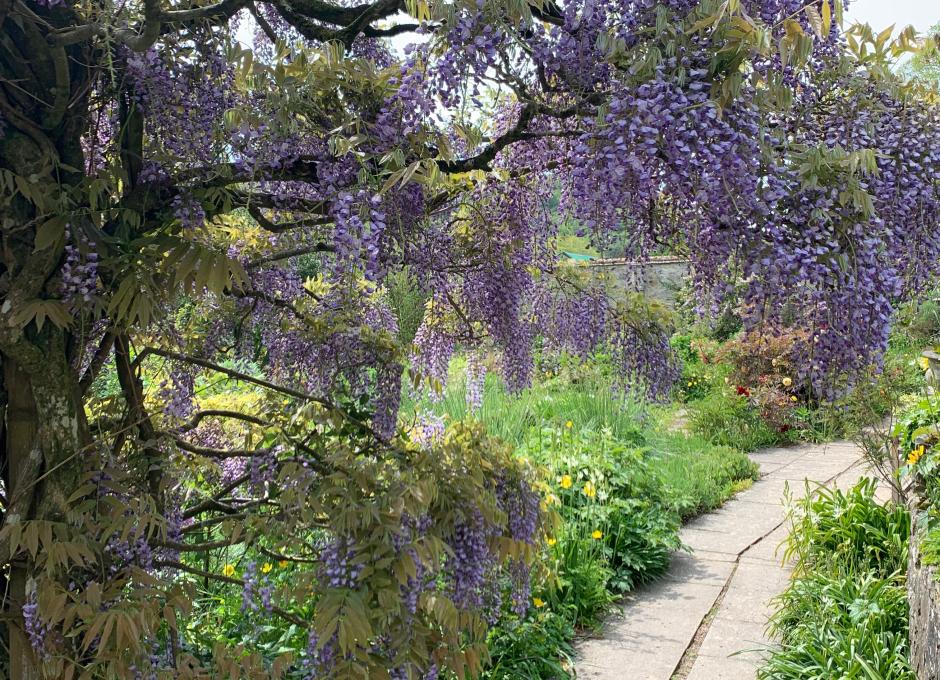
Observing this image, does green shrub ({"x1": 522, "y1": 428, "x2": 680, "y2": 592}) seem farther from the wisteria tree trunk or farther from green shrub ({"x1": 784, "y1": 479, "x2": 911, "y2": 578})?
the wisteria tree trunk

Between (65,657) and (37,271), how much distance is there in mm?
951

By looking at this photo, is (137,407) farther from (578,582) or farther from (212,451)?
(578,582)

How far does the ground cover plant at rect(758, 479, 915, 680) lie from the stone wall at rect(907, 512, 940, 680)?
0.49 feet

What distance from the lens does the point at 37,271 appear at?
1949mm

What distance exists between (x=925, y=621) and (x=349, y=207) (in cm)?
256

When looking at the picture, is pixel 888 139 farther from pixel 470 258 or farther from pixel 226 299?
pixel 226 299

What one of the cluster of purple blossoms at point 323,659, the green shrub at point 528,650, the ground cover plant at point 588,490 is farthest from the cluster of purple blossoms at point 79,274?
the green shrub at point 528,650

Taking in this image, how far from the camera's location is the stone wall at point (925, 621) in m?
2.72

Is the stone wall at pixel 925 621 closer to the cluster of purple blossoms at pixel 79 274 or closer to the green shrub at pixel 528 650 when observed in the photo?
the green shrub at pixel 528 650

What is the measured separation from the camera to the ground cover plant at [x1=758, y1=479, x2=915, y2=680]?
10.7ft

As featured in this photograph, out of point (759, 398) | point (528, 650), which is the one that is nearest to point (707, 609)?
point (528, 650)

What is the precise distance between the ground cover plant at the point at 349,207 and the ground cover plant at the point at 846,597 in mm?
1624

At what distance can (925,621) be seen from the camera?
2.89m

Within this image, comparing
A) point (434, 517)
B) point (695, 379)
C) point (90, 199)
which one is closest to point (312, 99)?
point (90, 199)
